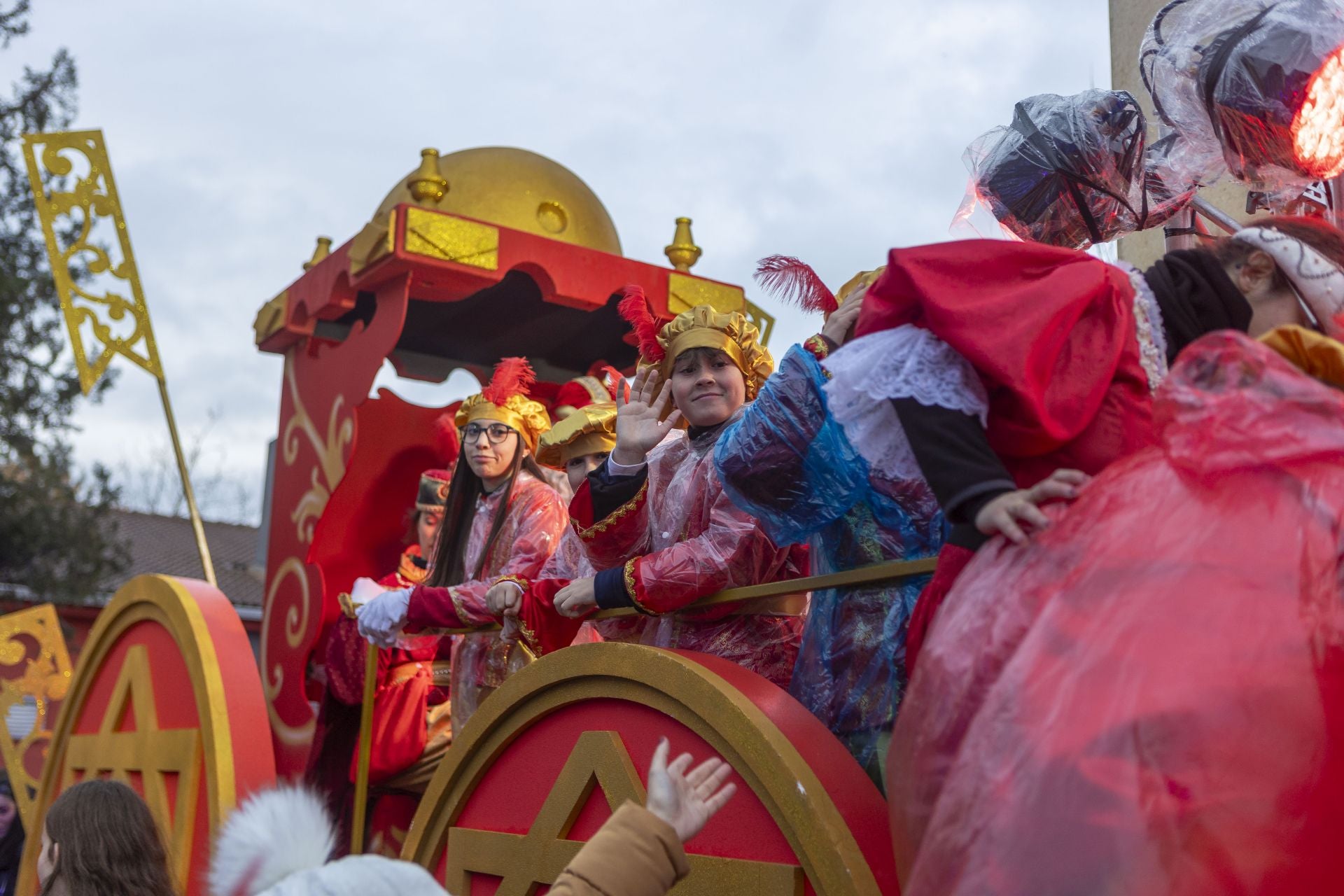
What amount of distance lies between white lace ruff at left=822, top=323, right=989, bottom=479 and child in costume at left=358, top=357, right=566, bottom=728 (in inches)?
80.3

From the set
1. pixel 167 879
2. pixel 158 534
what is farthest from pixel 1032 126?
pixel 158 534

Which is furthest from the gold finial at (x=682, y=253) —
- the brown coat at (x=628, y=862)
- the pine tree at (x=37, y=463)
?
the pine tree at (x=37, y=463)

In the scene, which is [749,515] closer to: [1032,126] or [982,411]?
[1032,126]

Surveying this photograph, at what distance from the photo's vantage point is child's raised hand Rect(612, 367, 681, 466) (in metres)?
2.93

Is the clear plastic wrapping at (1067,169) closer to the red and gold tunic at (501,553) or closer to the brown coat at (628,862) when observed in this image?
the brown coat at (628,862)

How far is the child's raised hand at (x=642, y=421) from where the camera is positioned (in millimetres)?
2930

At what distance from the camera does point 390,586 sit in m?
5.09

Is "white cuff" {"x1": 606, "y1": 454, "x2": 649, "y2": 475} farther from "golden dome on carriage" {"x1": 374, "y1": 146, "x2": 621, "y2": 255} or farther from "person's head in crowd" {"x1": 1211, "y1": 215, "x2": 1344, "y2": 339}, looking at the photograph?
"golden dome on carriage" {"x1": 374, "y1": 146, "x2": 621, "y2": 255}

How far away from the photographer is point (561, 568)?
3607 mm

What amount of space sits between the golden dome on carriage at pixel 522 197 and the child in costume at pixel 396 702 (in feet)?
3.51

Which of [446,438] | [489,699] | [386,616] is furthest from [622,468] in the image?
[446,438]

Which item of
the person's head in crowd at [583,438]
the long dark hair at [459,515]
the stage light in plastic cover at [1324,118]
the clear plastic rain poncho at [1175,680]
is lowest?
the clear plastic rain poncho at [1175,680]

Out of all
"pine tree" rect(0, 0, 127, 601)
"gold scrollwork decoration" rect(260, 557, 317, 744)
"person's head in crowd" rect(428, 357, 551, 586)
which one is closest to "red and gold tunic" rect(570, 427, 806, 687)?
"person's head in crowd" rect(428, 357, 551, 586)

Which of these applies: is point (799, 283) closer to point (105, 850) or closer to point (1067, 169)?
point (1067, 169)
